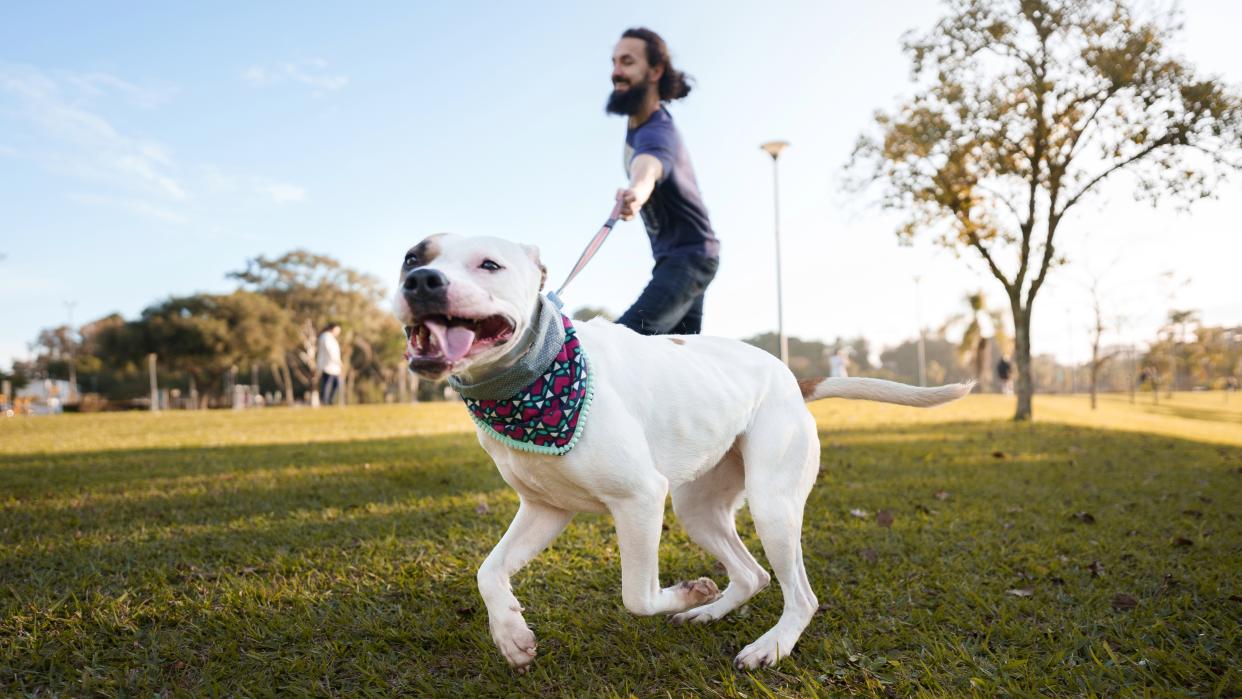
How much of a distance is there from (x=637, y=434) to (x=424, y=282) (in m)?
0.96

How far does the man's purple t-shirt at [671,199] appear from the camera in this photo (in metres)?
3.73

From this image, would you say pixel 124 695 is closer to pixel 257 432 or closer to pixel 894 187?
pixel 257 432

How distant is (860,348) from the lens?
4008 inches

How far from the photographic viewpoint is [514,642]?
2.67 m

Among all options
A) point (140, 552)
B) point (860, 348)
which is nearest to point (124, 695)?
point (140, 552)

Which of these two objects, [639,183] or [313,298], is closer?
[639,183]

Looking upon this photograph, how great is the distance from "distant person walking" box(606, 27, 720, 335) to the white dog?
53cm

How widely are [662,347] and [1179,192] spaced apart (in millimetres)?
17590

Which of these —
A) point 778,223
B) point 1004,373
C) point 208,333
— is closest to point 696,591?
point 778,223

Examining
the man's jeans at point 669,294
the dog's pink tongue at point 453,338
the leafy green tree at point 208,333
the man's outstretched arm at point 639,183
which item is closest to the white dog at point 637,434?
the dog's pink tongue at point 453,338

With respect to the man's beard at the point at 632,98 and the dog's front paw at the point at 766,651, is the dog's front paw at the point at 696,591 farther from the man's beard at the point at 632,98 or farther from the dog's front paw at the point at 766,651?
the man's beard at the point at 632,98

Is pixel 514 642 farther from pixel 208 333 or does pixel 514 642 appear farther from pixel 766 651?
pixel 208 333

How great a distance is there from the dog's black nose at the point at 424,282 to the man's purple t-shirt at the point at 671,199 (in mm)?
1865

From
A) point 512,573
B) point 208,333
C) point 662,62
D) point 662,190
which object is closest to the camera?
point 512,573
